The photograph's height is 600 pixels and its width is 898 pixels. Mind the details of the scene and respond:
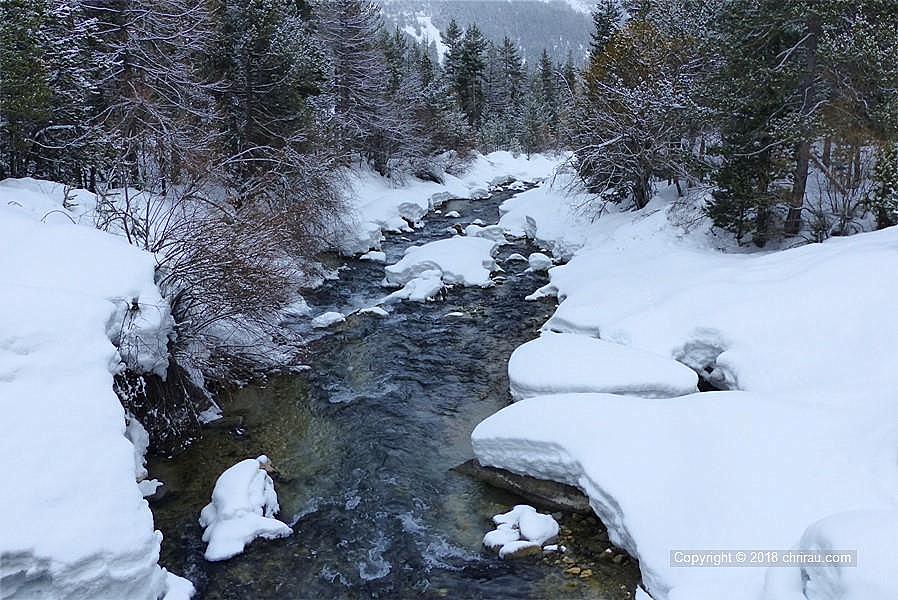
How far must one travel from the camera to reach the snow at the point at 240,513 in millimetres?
6758

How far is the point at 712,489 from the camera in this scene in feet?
20.9

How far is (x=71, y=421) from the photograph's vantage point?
18.0ft

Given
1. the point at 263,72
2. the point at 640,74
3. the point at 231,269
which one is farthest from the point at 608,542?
the point at 263,72

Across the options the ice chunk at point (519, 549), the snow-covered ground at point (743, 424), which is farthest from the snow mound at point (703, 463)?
the ice chunk at point (519, 549)

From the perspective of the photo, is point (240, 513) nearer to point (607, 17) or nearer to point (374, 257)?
point (374, 257)

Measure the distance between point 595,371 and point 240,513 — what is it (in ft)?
17.5

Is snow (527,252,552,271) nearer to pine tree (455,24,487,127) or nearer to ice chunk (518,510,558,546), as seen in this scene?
ice chunk (518,510,558,546)

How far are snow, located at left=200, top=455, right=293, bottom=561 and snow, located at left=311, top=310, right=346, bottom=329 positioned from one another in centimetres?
627

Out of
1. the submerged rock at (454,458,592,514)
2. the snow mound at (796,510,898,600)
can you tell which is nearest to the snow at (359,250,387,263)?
the submerged rock at (454,458,592,514)

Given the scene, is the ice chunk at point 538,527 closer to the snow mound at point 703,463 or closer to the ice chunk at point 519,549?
the ice chunk at point 519,549

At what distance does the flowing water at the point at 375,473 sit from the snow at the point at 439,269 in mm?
1838

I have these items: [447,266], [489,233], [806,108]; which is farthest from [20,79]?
[806,108]

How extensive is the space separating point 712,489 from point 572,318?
5861 mm

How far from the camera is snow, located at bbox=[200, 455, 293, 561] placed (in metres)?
6.76
